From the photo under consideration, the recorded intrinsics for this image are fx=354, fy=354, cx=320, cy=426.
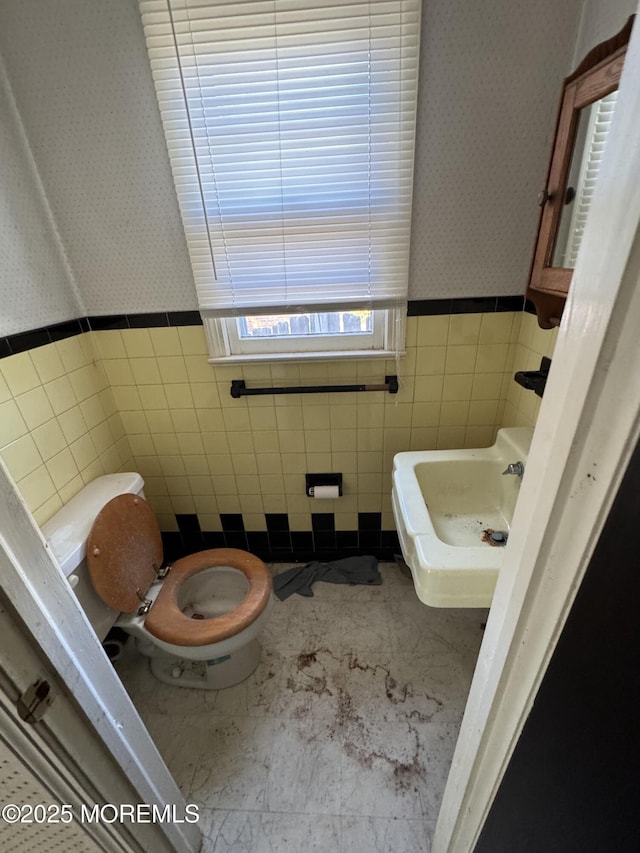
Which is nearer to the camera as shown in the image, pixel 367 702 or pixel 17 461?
pixel 17 461

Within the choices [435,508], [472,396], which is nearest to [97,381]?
[435,508]

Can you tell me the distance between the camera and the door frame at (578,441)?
278mm

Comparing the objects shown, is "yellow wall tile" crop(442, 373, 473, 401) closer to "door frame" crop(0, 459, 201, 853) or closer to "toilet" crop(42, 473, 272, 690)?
"toilet" crop(42, 473, 272, 690)

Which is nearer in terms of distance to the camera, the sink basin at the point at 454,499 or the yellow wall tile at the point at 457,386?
the sink basin at the point at 454,499

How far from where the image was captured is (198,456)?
160 centimetres

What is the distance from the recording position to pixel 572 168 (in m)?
0.77

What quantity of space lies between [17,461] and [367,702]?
1.40 meters

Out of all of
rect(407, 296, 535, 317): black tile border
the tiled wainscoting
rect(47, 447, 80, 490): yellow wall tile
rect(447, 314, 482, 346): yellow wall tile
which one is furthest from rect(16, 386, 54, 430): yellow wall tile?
rect(447, 314, 482, 346): yellow wall tile

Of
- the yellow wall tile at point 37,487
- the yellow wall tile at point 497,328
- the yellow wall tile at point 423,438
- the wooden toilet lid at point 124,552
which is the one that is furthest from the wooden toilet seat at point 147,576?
the yellow wall tile at point 497,328

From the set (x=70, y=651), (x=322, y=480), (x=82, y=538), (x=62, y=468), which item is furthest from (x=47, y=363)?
(x=322, y=480)

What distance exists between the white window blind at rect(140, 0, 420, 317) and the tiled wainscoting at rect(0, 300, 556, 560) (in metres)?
0.25

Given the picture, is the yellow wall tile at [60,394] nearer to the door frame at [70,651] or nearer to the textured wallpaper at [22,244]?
the textured wallpaper at [22,244]

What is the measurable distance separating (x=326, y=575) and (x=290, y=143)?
5.68ft

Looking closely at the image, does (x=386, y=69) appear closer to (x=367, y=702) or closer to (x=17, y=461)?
(x=17, y=461)
